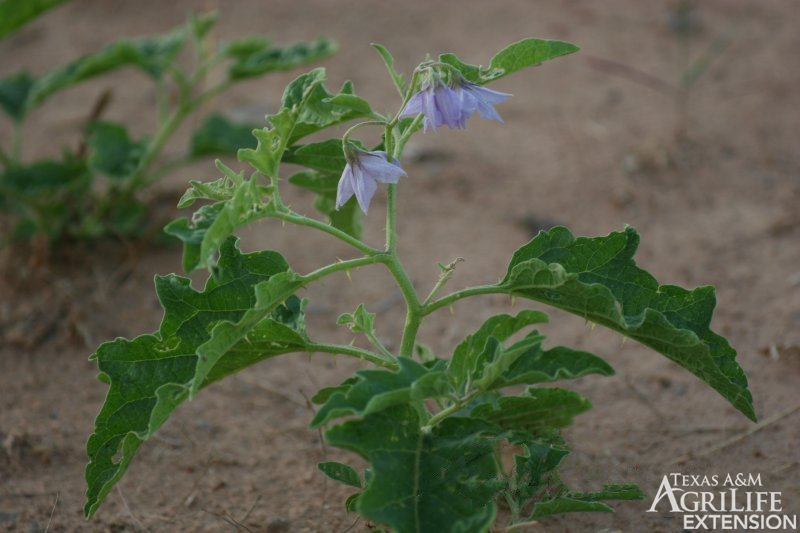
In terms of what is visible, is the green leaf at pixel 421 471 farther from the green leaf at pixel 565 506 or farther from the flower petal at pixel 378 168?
the flower petal at pixel 378 168

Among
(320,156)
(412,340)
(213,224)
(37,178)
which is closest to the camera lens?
(213,224)

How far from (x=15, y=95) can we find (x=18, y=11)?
357 millimetres

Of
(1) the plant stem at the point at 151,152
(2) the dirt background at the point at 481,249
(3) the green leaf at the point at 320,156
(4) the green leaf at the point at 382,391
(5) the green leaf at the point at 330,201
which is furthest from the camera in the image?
(1) the plant stem at the point at 151,152

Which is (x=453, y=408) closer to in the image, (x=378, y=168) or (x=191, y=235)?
(x=378, y=168)

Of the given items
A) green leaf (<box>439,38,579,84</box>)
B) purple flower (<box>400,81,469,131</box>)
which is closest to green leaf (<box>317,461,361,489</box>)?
purple flower (<box>400,81,469,131</box>)

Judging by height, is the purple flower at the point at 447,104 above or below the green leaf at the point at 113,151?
below

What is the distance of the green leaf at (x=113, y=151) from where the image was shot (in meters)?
3.60

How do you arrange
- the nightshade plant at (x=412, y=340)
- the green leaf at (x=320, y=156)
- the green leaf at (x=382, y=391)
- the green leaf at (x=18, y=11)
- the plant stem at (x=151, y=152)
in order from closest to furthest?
1. the green leaf at (x=382, y=391)
2. the nightshade plant at (x=412, y=340)
3. the green leaf at (x=320, y=156)
4. the green leaf at (x=18, y=11)
5. the plant stem at (x=151, y=152)

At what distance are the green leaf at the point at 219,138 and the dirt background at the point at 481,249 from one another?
1.33 ft

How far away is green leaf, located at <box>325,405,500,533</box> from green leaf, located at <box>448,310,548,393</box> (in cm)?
9

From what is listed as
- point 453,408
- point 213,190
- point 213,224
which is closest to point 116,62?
point 213,190

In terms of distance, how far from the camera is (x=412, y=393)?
1.82 meters

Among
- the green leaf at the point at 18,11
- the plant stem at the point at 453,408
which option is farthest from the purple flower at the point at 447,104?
the green leaf at the point at 18,11

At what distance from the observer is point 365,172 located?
2090 millimetres
